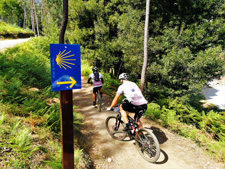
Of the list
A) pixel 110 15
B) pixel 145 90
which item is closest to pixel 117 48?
pixel 110 15

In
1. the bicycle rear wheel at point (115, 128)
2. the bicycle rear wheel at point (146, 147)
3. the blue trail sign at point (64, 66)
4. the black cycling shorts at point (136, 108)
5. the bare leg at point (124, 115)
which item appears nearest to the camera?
the blue trail sign at point (64, 66)

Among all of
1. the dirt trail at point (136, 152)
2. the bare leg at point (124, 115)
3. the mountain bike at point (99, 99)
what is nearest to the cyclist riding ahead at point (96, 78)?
the mountain bike at point (99, 99)

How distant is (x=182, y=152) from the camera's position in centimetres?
443

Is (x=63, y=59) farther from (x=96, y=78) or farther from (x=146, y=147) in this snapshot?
(x=96, y=78)

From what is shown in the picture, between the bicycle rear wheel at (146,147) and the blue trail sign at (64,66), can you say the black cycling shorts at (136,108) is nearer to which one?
the bicycle rear wheel at (146,147)

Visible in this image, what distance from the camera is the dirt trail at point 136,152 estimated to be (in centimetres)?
385

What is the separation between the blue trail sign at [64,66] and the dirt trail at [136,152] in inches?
113

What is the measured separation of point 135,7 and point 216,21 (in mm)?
5656

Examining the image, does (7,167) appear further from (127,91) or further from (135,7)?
(135,7)

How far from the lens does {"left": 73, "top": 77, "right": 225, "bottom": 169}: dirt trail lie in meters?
3.85

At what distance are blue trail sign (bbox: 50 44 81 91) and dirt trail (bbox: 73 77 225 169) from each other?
9.39 ft

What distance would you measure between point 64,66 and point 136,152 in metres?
3.76

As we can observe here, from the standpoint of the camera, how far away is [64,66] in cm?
219

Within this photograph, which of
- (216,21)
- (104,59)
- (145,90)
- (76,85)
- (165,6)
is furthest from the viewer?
(104,59)
